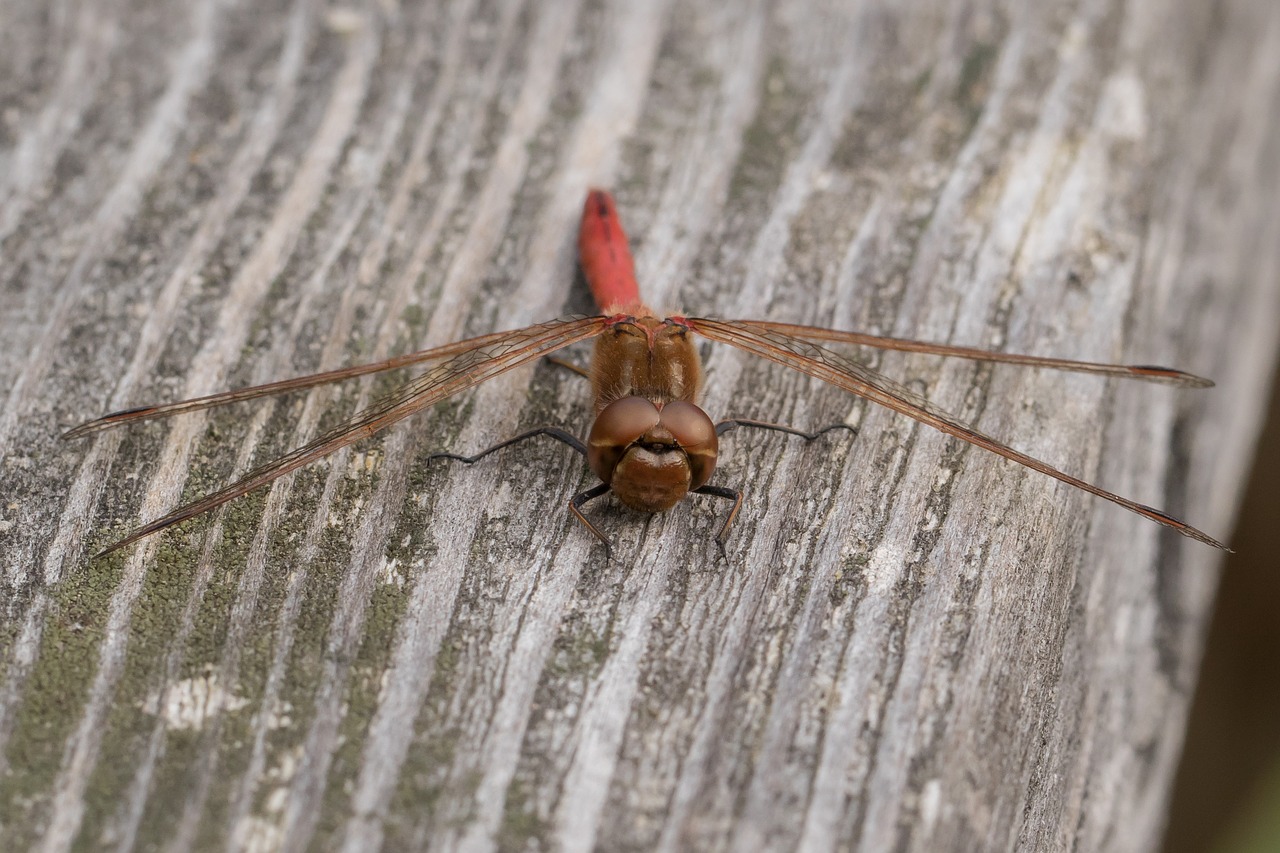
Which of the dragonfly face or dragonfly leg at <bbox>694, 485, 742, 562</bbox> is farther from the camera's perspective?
the dragonfly face

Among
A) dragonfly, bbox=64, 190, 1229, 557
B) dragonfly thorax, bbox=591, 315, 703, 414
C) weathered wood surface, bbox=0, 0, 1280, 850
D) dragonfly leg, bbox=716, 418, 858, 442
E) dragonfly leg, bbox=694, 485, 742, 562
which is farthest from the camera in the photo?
dragonfly thorax, bbox=591, 315, 703, 414

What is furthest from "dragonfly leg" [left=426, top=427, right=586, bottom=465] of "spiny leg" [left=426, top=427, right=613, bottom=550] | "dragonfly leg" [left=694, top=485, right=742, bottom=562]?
"dragonfly leg" [left=694, top=485, right=742, bottom=562]

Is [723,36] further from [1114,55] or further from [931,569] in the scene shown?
[931,569]

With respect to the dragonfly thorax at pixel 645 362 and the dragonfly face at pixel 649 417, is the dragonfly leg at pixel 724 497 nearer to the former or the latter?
the dragonfly face at pixel 649 417

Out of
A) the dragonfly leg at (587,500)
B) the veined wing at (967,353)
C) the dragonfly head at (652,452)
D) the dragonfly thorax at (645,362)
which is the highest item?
the veined wing at (967,353)

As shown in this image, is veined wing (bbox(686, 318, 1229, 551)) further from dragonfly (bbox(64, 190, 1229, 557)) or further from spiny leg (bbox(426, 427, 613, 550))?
spiny leg (bbox(426, 427, 613, 550))

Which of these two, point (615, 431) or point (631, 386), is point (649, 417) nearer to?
point (615, 431)

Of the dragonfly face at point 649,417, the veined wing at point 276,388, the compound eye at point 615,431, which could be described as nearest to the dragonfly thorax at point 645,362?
the dragonfly face at point 649,417

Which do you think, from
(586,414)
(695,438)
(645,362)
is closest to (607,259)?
(645,362)
